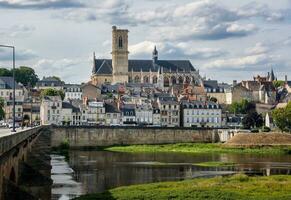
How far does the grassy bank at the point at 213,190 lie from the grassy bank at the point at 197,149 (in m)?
51.3

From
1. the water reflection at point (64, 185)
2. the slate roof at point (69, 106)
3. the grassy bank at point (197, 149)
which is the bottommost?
the water reflection at point (64, 185)

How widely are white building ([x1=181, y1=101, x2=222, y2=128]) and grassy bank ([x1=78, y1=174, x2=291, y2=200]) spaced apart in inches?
3654

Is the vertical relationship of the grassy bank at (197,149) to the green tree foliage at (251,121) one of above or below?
below

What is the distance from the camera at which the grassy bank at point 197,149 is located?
104750 mm

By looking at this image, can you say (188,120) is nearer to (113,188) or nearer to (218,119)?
(218,119)

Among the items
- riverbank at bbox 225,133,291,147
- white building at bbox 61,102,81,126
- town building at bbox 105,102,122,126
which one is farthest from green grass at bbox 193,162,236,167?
white building at bbox 61,102,81,126

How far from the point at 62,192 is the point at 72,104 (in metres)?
100

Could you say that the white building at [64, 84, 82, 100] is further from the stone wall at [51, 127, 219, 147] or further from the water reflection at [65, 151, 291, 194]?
the water reflection at [65, 151, 291, 194]

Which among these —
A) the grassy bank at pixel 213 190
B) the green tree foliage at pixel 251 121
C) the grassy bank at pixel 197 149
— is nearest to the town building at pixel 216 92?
the green tree foliage at pixel 251 121

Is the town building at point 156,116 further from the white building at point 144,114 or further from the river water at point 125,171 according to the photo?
the river water at point 125,171

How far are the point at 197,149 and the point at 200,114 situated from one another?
1533 inches

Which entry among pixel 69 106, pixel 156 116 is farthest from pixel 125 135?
pixel 156 116

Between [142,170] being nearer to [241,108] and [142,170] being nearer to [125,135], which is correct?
[125,135]

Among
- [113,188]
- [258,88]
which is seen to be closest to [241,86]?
[258,88]
